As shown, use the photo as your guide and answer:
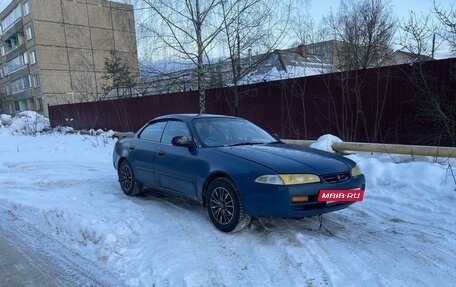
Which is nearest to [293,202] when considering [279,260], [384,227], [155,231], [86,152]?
[279,260]

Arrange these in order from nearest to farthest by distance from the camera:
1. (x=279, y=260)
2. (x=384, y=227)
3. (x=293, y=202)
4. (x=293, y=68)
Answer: (x=279, y=260), (x=293, y=202), (x=384, y=227), (x=293, y=68)

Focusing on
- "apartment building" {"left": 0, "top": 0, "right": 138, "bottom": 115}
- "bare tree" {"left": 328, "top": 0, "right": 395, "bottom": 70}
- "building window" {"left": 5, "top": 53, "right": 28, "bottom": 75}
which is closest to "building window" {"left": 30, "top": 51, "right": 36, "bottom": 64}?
"apartment building" {"left": 0, "top": 0, "right": 138, "bottom": 115}

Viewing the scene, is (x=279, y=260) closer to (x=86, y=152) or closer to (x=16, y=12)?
(x=86, y=152)

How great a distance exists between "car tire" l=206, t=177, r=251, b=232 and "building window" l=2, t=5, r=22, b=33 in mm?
56967

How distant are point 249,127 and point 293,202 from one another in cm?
213

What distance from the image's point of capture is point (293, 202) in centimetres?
430

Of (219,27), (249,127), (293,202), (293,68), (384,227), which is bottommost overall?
(384,227)

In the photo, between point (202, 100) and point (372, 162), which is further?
point (202, 100)

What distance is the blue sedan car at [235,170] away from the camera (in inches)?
171

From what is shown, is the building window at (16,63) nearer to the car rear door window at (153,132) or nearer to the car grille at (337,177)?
the car rear door window at (153,132)

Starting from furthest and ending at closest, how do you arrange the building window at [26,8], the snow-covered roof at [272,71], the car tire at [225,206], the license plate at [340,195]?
the building window at [26,8] < the snow-covered roof at [272,71] < the car tire at [225,206] < the license plate at [340,195]

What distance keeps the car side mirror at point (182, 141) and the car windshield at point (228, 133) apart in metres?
0.17

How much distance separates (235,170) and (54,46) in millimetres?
52357

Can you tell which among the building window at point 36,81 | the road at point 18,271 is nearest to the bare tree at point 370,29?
the road at point 18,271
